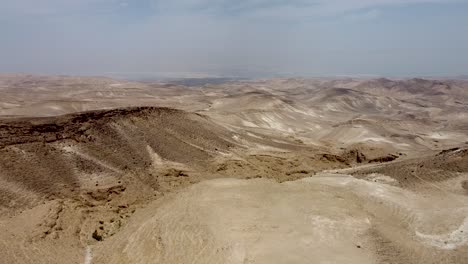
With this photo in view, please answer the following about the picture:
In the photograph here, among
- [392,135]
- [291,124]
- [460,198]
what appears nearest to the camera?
[460,198]

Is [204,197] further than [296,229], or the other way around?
[204,197]

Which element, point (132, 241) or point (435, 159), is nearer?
point (132, 241)

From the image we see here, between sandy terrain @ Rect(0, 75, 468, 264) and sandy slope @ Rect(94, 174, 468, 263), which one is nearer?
sandy slope @ Rect(94, 174, 468, 263)

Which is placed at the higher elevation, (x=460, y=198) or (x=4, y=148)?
(x=4, y=148)

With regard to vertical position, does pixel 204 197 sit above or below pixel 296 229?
above

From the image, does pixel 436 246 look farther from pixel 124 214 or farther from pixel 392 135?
pixel 392 135

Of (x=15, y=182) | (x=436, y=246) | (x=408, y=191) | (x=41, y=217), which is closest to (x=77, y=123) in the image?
(x=15, y=182)

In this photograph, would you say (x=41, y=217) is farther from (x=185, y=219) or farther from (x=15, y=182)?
(x=185, y=219)

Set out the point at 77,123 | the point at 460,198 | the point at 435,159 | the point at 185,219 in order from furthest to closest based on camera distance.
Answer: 1. the point at 77,123
2. the point at 435,159
3. the point at 460,198
4. the point at 185,219

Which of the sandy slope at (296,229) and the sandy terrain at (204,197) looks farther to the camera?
the sandy terrain at (204,197)

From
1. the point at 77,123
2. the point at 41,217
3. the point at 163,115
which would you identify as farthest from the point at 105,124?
the point at 41,217
